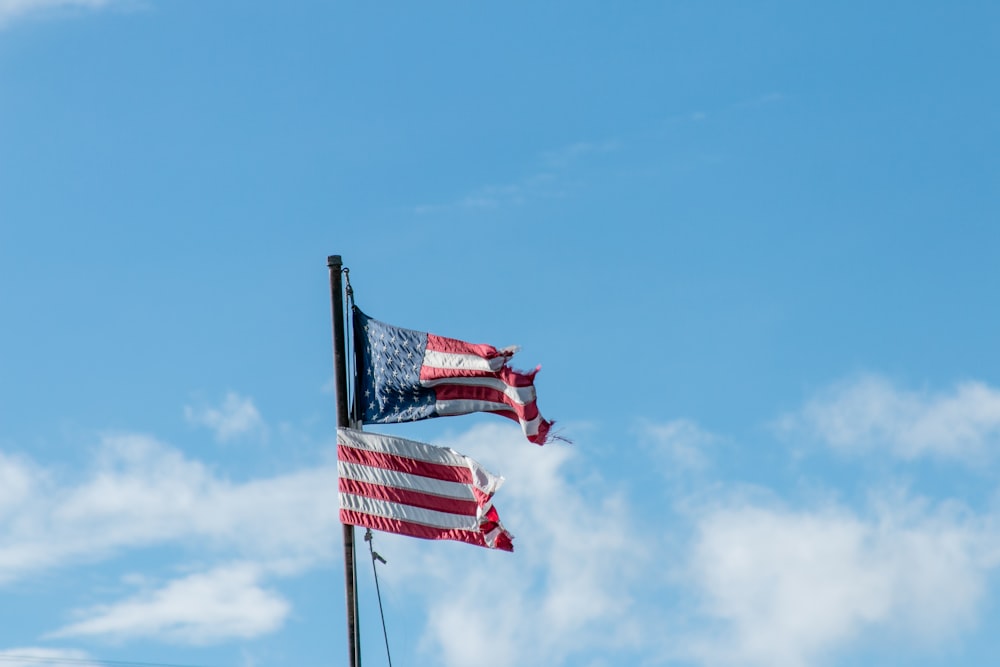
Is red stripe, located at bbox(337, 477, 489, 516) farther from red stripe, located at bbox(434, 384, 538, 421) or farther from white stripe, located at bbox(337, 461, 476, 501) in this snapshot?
red stripe, located at bbox(434, 384, 538, 421)

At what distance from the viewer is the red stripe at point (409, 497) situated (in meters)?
31.6

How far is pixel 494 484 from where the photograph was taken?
105ft

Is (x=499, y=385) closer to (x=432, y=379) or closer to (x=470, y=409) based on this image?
(x=470, y=409)

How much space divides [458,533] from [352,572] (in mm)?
2277

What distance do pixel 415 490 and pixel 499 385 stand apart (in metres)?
2.43

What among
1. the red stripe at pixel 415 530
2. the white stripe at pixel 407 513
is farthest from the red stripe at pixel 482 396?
the red stripe at pixel 415 530

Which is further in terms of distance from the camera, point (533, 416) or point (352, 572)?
point (533, 416)

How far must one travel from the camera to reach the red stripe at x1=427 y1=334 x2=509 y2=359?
32.4 meters

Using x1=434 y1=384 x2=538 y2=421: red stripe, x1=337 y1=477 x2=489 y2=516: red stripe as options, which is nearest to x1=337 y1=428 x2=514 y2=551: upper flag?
x1=337 y1=477 x2=489 y2=516: red stripe

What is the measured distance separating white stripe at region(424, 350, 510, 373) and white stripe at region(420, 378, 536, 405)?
245 millimetres

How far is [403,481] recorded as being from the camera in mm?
31875

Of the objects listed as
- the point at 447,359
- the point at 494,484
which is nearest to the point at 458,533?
the point at 494,484

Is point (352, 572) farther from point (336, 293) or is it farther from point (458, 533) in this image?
point (336, 293)

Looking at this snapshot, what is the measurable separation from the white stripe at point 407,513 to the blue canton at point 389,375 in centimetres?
143
